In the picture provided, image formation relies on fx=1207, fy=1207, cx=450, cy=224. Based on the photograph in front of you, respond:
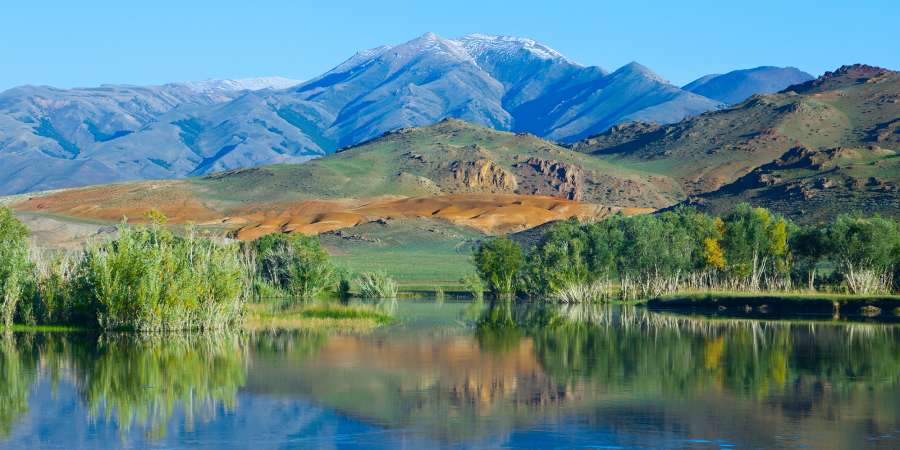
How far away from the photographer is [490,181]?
508 feet

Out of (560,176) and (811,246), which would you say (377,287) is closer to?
(811,246)

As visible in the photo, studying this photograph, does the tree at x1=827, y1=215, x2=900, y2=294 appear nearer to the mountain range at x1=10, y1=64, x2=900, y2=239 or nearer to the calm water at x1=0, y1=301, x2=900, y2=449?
the calm water at x1=0, y1=301, x2=900, y2=449

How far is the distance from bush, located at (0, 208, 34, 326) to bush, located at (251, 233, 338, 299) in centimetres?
2392

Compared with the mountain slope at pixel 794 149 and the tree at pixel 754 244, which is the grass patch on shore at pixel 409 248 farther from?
the mountain slope at pixel 794 149

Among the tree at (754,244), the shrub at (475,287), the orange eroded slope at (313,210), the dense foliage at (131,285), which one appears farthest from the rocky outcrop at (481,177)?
the dense foliage at (131,285)

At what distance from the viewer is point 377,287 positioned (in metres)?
65.4

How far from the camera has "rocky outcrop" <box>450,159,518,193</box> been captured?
15288cm

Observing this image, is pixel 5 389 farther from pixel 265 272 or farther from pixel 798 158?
pixel 798 158

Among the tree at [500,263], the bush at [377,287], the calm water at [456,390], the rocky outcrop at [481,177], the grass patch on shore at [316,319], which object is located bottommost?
the calm water at [456,390]

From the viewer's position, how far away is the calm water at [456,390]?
20734 millimetres

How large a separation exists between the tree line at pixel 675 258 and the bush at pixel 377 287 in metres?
5.36

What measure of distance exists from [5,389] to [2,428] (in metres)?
5.04

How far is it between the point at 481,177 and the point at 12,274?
119512 mm

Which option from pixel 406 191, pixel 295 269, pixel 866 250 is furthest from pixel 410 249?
pixel 866 250
